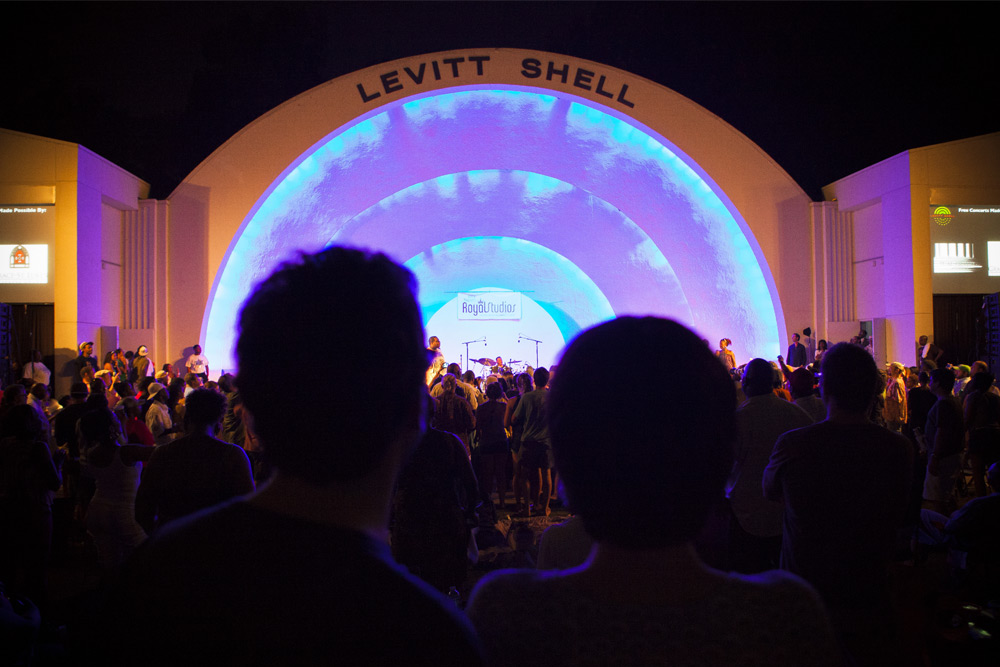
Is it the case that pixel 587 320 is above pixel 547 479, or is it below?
above

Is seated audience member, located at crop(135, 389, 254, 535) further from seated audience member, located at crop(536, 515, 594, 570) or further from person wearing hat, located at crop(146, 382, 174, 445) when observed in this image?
person wearing hat, located at crop(146, 382, 174, 445)

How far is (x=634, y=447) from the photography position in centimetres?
113

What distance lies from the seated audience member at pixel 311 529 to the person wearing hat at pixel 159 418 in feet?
23.3

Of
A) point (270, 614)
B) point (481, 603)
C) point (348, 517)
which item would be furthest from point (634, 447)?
point (270, 614)

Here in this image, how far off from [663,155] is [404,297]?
51.9 feet

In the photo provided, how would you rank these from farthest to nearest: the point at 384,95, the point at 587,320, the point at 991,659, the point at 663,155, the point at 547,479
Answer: the point at 587,320 < the point at 663,155 < the point at 384,95 < the point at 547,479 < the point at 991,659

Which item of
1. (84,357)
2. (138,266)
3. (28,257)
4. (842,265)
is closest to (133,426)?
(84,357)

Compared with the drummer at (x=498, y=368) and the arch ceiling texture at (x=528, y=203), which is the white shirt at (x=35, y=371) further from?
the drummer at (x=498, y=368)

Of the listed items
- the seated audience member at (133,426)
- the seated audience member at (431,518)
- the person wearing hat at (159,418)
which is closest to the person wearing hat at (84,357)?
the person wearing hat at (159,418)

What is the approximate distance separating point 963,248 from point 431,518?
1437 centimetres

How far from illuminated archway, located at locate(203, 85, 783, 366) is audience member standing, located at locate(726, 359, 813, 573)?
1166cm

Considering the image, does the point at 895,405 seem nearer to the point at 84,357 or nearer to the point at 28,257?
the point at 84,357

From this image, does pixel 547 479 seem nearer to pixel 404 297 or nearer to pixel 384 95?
pixel 404 297

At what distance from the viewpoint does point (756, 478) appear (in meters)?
3.88
